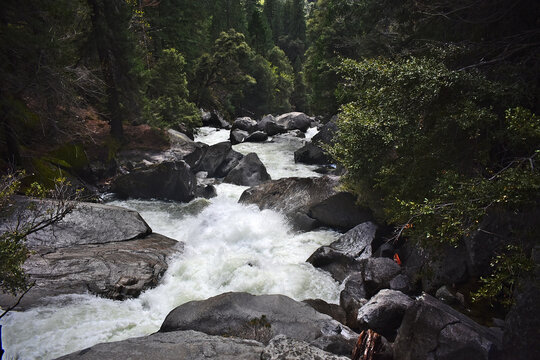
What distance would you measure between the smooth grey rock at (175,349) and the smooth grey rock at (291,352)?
2.17ft

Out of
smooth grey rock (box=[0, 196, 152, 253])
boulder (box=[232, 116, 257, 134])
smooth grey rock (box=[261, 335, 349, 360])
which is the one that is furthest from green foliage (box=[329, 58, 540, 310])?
boulder (box=[232, 116, 257, 134])

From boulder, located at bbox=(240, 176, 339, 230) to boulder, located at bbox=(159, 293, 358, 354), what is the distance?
19.3 feet

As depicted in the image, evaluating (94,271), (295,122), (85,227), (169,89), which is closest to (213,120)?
(295,122)

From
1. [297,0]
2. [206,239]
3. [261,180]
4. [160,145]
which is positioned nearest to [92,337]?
[206,239]

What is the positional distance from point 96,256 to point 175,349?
5.20 meters

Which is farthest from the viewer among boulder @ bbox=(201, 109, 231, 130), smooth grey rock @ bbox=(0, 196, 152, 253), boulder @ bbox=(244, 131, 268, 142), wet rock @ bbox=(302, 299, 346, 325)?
boulder @ bbox=(201, 109, 231, 130)

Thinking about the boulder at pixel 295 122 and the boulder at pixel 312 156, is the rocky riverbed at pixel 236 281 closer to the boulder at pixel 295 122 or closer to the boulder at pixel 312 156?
the boulder at pixel 312 156

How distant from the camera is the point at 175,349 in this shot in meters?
A: 5.44

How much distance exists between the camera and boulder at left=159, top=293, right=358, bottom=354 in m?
6.65

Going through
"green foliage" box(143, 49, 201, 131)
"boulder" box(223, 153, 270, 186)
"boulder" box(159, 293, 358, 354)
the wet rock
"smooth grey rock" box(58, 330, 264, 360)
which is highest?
"green foliage" box(143, 49, 201, 131)

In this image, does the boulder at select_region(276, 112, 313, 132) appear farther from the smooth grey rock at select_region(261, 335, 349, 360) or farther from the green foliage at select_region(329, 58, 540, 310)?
the smooth grey rock at select_region(261, 335, 349, 360)

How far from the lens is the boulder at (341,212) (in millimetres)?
12742

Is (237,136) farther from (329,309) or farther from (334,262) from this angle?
(329,309)

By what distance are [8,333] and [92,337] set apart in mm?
1599
